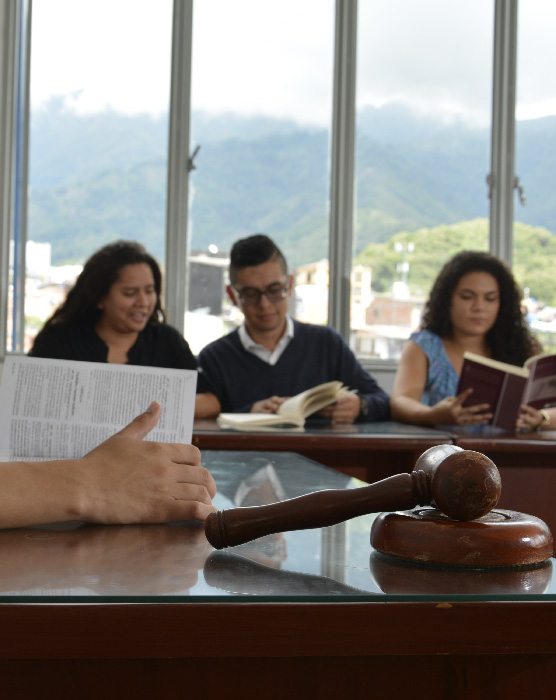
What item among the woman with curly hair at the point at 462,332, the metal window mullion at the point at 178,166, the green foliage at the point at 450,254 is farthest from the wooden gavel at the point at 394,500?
the green foliage at the point at 450,254

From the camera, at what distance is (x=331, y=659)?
29.8 inches

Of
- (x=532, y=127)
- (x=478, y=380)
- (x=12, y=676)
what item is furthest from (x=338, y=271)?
(x=12, y=676)

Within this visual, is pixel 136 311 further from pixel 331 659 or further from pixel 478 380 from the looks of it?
pixel 331 659

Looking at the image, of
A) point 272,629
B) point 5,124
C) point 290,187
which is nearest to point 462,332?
point 290,187

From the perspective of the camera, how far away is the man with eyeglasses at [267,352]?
11.1ft

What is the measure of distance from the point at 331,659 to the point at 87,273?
114 inches

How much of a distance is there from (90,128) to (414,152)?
1891 millimetres

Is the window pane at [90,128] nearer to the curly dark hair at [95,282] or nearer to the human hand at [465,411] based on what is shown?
the curly dark hair at [95,282]

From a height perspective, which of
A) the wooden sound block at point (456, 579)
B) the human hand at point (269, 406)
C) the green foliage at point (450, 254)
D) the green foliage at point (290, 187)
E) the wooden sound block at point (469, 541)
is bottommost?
the human hand at point (269, 406)

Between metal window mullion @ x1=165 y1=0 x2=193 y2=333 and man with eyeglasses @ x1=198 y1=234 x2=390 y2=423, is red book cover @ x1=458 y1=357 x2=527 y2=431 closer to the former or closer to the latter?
man with eyeglasses @ x1=198 y1=234 x2=390 y2=423

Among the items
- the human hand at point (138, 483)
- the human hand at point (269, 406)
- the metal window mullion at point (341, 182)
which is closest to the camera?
the human hand at point (138, 483)

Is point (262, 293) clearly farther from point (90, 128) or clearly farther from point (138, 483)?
point (138, 483)

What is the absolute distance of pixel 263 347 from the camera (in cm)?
351

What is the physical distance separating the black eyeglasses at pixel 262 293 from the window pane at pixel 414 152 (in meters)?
1.53
